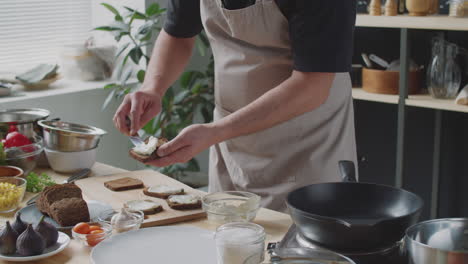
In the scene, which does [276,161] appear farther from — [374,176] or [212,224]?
[374,176]

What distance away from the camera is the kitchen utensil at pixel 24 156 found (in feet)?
6.83

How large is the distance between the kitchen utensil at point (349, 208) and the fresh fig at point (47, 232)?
1.81ft

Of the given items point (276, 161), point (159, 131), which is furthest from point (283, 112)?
point (159, 131)

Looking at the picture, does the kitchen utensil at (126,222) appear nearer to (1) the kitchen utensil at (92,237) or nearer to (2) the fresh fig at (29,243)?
(1) the kitchen utensil at (92,237)

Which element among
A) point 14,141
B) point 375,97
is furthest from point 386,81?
point 14,141

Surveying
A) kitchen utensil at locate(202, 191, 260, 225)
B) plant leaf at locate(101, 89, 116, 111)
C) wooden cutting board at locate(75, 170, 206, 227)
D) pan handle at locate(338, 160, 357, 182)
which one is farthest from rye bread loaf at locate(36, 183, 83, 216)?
plant leaf at locate(101, 89, 116, 111)

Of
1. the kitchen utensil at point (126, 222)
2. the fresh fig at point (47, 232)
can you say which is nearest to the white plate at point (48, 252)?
the fresh fig at point (47, 232)

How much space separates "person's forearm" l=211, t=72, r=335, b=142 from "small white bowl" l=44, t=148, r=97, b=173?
58 centimetres

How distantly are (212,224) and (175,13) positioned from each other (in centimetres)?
83

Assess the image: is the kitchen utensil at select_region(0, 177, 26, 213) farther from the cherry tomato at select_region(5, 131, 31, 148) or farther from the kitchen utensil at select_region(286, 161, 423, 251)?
the kitchen utensil at select_region(286, 161, 423, 251)

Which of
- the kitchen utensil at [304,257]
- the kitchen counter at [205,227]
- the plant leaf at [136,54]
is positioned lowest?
the kitchen counter at [205,227]

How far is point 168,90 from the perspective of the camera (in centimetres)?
350

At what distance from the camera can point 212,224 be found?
1.69m

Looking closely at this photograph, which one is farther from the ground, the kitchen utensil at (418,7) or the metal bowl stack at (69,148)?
the kitchen utensil at (418,7)
